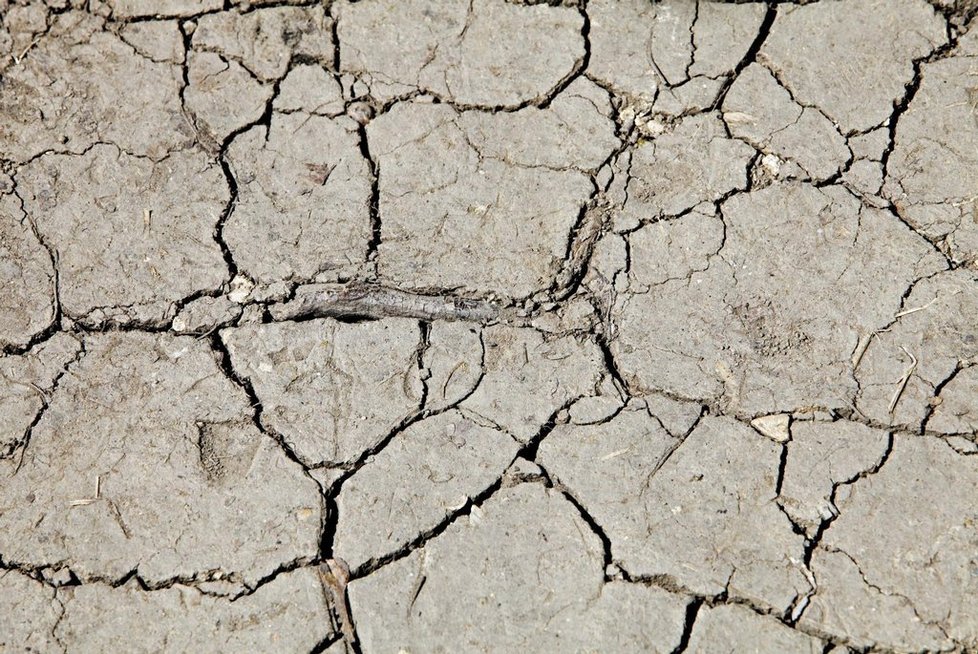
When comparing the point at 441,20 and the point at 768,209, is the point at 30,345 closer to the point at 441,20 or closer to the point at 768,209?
the point at 441,20

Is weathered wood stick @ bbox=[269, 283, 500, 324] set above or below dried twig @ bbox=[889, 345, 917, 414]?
above

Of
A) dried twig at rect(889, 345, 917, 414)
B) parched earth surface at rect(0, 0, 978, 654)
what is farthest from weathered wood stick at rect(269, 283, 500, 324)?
dried twig at rect(889, 345, 917, 414)

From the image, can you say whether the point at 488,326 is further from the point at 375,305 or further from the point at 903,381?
the point at 903,381

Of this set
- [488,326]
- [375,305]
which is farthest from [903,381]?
[375,305]

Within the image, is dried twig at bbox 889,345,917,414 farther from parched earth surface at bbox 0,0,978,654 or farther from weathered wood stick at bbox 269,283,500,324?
weathered wood stick at bbox 269,283,500,324

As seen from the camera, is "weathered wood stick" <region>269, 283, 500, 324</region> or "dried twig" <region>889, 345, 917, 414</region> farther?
"weathered wood stick" <region>269, 283, 500, 324</region>

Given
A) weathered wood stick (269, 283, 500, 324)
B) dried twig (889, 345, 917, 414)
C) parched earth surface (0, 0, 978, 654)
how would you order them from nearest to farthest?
parched earth surface (0, 0, 978, 654) < dried twig (889, 345, 917, 414) < weathered wood stick (269, 283, 500, 324)

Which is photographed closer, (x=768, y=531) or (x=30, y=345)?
(x=768, y=531)

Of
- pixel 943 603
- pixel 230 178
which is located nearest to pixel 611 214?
pixel 230 178
